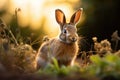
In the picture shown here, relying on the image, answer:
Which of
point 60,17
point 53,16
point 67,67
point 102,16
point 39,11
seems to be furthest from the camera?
point 102,16

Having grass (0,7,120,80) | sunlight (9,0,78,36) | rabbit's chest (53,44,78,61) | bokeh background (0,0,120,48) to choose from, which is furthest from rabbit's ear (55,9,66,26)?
sunlight (9,0,78,36)

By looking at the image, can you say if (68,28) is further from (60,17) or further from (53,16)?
(53,16)

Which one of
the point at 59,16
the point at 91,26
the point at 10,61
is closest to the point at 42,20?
the point at 91,26

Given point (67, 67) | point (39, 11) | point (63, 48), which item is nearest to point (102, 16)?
point (39, 11)

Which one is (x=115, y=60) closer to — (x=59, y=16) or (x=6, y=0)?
(x=59, y=16)

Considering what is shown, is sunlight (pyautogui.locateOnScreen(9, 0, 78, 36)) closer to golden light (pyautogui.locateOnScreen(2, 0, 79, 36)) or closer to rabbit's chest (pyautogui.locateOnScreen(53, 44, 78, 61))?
golden light (pyautogui.locateOnScreen(2, 0, 79, 36))
